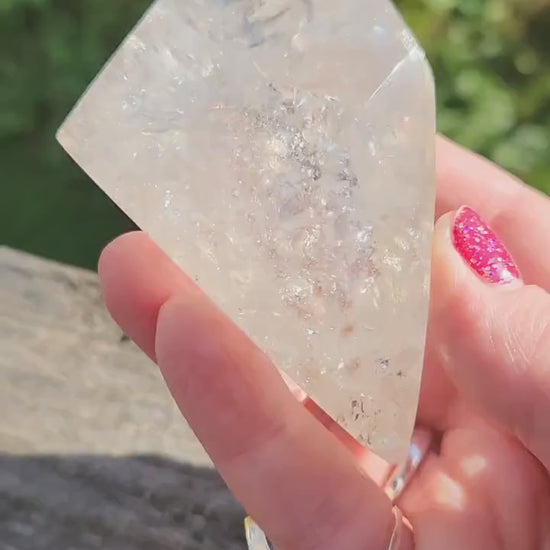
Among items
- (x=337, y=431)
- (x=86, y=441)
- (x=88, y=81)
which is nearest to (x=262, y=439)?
(x=337, y=431)

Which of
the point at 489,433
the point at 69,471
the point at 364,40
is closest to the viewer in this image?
the point at 364,40

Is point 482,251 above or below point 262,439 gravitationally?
above

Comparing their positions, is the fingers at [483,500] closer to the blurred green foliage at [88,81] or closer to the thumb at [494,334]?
the thumb at [494,334]

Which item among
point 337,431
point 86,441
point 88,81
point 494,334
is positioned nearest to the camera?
point 494,334

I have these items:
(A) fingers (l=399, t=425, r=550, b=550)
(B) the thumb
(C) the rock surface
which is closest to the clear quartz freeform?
(B) the thumb

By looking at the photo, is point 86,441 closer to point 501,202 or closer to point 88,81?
point 501,202

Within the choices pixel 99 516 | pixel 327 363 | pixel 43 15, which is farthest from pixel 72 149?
pixel 43 15

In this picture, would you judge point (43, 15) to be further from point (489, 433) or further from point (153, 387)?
point (489, 433)

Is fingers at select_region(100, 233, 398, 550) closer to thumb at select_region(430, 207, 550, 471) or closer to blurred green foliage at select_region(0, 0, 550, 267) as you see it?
thumb at select_region(430, 207, 550, 471)
